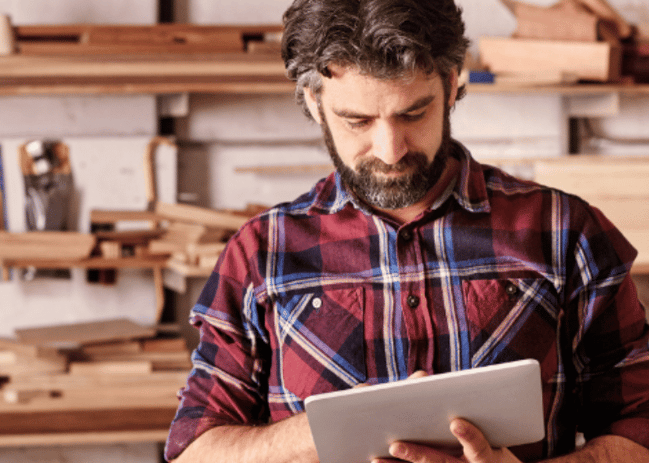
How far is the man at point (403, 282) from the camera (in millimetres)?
1149

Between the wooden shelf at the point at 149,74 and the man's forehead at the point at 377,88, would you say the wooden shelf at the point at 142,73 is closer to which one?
the wooden shelf at the point at 149,74

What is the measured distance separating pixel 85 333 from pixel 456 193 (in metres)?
1.79

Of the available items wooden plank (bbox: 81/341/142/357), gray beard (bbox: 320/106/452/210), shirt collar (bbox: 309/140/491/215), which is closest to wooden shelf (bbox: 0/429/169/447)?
wooden plank (bbox: 81/341/142/357)

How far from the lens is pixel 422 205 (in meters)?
1.31

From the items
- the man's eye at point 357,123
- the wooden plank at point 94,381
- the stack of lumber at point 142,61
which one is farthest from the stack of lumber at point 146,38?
the man's eye at point 357,123

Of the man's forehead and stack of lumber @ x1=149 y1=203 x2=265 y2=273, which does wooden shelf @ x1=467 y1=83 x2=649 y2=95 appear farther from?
the man's forehead

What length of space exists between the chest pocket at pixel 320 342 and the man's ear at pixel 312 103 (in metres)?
0.35

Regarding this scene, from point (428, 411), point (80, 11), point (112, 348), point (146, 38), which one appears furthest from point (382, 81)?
point (80, 11)

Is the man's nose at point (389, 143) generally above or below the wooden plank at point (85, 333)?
above

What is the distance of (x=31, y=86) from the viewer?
7.77 ft

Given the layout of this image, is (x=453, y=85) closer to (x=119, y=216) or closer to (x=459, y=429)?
(x=459, y=429)

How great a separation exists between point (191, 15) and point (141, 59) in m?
0.50

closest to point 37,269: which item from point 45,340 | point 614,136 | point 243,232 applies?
point 45,340

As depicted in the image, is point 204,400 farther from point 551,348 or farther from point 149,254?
point 149,254
